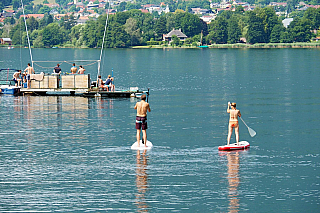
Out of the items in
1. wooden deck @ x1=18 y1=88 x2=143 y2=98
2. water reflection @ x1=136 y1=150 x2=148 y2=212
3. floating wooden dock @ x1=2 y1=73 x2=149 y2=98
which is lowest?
water reflection @ x1=136 y1=150 x2=148 y2=212

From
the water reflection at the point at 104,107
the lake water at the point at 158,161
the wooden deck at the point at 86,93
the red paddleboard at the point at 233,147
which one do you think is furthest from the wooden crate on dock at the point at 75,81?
the red paddleboard at the point at 233,147

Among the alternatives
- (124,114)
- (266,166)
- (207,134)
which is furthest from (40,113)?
(266,166)

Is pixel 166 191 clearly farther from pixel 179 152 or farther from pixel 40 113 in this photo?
pixel 40 113

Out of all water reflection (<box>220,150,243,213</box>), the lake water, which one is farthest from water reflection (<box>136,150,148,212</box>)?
water reflection (<box>220,150,243,213</box>)

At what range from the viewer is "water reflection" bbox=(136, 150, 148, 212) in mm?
19359

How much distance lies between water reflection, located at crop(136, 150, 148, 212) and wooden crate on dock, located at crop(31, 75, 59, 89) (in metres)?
25.2

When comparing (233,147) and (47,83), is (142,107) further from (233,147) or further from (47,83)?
(47,83)

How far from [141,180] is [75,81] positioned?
29617 millimetres

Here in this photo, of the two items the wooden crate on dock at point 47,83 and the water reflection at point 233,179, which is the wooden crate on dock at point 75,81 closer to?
the wooden crate on dock at point 47,83

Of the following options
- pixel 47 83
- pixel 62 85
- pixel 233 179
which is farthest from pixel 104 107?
pixel 233 179

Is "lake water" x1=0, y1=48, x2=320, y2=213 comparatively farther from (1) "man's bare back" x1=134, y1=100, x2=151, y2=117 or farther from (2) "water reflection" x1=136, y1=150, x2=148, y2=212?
(1) "man's bare back" x1=134, y1=100, x2=151, y2=117

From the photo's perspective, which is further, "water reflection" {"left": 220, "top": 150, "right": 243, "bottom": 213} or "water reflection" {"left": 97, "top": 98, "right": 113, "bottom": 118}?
"water reflection" {"left": 97, "top": 98, "right": 113, "bottom": 118}

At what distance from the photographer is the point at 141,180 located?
21828 millimetres

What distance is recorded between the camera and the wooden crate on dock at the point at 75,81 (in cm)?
5006
